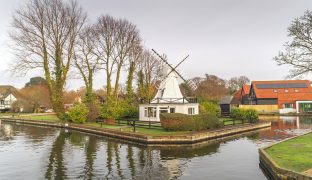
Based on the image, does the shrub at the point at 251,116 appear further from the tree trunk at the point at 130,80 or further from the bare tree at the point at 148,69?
the bare tree at the point at 148,69

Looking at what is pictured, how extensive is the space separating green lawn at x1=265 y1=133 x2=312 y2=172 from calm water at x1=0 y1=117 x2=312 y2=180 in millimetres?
1257

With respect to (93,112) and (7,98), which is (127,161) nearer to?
(93,112)

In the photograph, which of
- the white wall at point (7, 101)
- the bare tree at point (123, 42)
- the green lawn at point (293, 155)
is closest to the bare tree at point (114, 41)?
the bare tree at point (123, 42)

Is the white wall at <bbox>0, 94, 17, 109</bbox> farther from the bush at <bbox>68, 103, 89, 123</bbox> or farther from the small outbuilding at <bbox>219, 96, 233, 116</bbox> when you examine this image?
the small outbuilding at <bbox>219, 96, 233, 116</bbox>

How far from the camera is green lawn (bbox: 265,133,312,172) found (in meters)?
12.9

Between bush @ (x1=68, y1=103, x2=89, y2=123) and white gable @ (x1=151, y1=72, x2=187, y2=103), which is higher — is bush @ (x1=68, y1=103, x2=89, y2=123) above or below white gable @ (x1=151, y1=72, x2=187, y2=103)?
below

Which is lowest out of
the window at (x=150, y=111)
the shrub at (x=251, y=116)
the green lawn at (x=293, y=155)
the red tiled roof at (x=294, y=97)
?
the green lawn at (x=293, y=155)

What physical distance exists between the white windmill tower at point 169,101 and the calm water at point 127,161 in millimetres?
11606

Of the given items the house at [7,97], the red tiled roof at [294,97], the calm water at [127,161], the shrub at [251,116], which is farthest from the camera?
the house at [7,97]

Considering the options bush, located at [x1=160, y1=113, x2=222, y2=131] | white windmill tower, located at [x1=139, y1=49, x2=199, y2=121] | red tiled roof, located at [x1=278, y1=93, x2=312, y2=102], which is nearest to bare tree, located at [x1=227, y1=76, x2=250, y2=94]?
red tiled roof, located at [x1=278, y1=93, x2=312, y2=102]

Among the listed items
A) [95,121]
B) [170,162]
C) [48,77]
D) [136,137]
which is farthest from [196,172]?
[48,77]

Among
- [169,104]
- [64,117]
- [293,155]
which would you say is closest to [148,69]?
[64,117]

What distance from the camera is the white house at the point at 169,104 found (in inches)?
1399

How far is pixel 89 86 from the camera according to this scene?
150 ft
